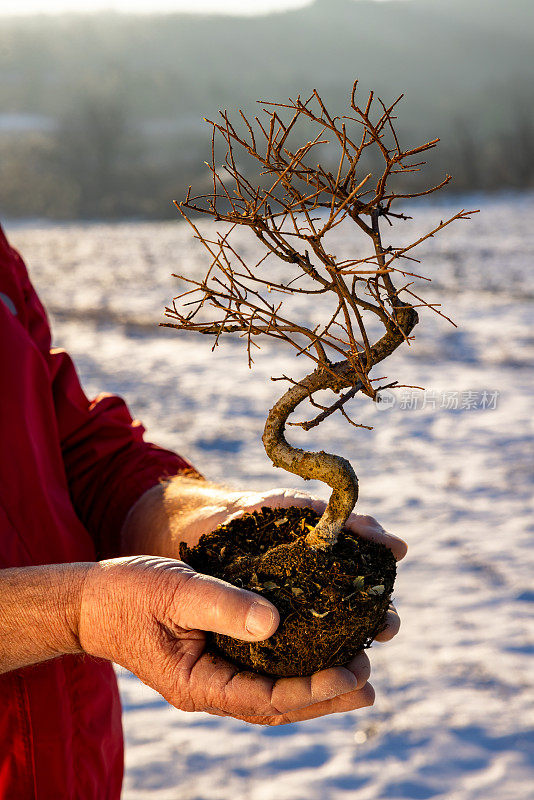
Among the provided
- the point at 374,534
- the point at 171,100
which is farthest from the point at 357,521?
the point at 171,100

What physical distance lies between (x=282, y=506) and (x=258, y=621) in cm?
44

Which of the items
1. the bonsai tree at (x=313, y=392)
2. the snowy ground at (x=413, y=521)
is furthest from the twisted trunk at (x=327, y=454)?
the snowy ground at (x=413, y=521)

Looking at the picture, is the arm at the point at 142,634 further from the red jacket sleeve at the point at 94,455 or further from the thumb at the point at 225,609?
the red jacket sleeve at the point at 94,455

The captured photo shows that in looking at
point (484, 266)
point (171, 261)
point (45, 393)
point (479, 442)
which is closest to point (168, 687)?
point (45, 393)

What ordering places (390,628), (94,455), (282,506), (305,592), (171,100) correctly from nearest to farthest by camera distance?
(305,592), (390,628), (282,506), (94,455), (171,100)

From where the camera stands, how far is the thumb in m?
1.15

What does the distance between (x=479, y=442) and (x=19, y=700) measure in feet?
12.3

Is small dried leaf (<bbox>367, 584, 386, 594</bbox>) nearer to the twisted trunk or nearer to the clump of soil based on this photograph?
the clump of soil

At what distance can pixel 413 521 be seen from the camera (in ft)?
12.4

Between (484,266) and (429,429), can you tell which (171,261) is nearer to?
(484,266)

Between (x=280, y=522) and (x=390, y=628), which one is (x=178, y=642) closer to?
(x=280, y=522)

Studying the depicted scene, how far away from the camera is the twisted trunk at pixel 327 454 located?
124 centimetres

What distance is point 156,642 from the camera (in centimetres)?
125

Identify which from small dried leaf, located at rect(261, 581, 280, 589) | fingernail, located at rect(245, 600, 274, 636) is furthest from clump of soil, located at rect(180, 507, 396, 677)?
fingernail, located at rect(245, 600, 274, 636)
